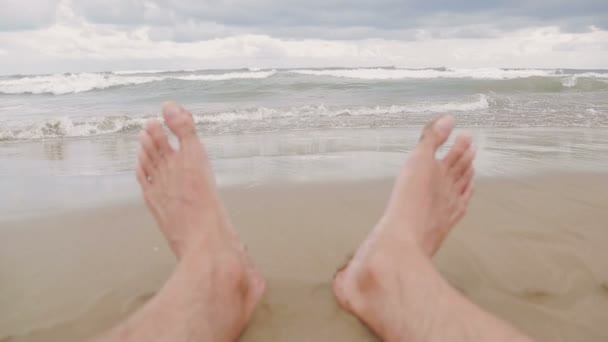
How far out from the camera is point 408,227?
4.88 feet

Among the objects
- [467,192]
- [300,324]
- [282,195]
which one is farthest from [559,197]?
[300,324]

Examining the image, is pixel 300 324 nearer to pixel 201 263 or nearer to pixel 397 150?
pixel 201 263

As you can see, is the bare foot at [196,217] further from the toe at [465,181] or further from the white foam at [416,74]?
the white foam at [416,74]

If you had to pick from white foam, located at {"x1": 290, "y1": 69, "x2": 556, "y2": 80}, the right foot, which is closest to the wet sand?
the right foot

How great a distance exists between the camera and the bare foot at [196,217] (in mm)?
1272

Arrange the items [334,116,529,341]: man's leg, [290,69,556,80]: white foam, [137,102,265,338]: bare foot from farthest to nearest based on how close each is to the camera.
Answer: [290,69,556,80]: white foam, [137,102,265,338]: bare foot, [334,116,529,341]: man's leg

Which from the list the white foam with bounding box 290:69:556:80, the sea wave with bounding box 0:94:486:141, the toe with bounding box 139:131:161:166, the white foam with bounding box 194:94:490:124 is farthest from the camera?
the white foam with bounding box 290:69:556:80

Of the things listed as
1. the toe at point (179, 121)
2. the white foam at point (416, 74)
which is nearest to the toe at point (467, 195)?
the toe at point (179, 121)

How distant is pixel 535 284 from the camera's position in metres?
1.49

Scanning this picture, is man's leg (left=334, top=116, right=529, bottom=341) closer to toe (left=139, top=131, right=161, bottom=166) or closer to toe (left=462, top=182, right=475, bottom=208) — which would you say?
toe (left=462, top=182, right=475, bottom=208)

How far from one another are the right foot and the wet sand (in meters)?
0.08

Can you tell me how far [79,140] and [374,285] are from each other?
14.5 ft

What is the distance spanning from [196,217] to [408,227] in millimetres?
678

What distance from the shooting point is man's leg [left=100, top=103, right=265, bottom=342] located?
1.09m
